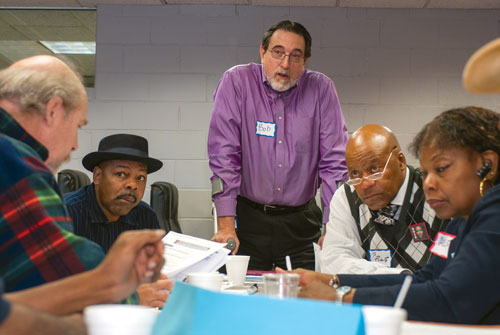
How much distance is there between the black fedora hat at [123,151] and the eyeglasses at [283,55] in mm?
872

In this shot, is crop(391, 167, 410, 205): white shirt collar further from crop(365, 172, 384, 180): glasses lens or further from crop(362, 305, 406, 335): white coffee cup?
crop(362, 305, 406, 335): white coffee cup

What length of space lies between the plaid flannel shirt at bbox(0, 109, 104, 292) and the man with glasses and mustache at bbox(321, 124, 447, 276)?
128 centimetres

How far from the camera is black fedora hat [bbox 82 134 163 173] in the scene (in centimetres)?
276

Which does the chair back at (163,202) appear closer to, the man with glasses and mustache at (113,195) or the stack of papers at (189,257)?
the man with glasses and mustache at (113,195)

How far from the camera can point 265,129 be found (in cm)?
307

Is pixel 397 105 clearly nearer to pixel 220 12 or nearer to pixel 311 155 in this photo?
pixel 220 12

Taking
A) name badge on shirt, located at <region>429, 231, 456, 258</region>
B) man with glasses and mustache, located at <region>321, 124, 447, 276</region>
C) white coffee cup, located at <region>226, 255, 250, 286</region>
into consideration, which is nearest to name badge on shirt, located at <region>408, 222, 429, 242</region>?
man with glasses and mustache, located at <region>321, 124, 447, 276</region>

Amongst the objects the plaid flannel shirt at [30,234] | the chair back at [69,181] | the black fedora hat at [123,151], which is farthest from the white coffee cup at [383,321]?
the chair back at [69,181]

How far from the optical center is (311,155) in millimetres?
3098

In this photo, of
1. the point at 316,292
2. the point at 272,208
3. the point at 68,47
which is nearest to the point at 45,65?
the point at 316,292

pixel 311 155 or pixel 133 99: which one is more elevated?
pixel 133 99

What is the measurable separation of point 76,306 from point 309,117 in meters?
2.38

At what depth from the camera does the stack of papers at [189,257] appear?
5.76ft

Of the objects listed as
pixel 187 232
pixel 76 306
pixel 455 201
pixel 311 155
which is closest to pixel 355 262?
pixel 455 201
